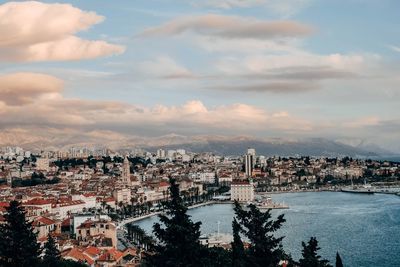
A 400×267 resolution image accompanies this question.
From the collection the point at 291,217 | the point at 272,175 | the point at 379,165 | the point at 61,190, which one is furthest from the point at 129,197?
the point at 379,165

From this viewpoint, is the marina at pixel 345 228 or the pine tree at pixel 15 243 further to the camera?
the marina at pixel 345 228

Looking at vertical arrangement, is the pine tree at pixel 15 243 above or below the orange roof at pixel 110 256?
above

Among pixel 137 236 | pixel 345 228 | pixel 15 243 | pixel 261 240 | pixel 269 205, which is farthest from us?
pixel 269 205

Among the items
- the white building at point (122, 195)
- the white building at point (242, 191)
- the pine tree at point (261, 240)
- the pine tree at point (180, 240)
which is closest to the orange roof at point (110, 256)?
the pine tree at point (261, 240)

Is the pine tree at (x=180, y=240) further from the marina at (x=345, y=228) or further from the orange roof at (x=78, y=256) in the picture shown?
the marina at (x=345, y=228)

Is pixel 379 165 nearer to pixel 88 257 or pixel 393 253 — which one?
pixel 393 253

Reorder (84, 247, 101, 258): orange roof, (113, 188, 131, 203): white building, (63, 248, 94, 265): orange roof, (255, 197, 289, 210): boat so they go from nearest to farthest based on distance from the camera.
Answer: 1. (63, 248, 94, 265): orange roof
2. (84, 247, 101, 258): orange roof
3. (255, 197, 289, 210): boat
4. (113, 188, 131, 203): white building

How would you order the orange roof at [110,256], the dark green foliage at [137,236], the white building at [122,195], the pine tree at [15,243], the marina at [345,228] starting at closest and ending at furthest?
the pine tree at [15,243]
the orange roof at [110,256]
the marina at [345,228]
the dark green foliage at [137,236]
the white building at [122,195]

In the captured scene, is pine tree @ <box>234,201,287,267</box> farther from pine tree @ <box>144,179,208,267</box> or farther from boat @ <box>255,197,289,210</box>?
boat @ <box>255,197,289,210</box>

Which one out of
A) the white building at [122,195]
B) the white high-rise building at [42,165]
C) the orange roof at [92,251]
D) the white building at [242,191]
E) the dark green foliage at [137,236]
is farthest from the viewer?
the white high-rise building at [42,165]

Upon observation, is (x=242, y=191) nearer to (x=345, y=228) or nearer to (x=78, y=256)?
(x=345, y=228)

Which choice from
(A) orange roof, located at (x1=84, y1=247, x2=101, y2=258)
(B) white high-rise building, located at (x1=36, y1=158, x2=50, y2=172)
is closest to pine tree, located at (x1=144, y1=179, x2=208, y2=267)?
(A) orange roof, located at (x1=84, y1=247, x2=101, y2=258)

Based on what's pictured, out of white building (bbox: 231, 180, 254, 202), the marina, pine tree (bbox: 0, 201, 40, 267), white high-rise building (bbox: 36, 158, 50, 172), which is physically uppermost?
white high-rise building (bbox: 36, 158, 50, 172)

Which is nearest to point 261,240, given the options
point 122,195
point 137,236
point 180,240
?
point 180,240
